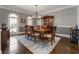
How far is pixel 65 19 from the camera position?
6.64 feet

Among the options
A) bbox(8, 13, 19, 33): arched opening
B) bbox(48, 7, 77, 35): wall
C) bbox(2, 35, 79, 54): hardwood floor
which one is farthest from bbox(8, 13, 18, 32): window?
bbox(48, 7, 77, 35): wall

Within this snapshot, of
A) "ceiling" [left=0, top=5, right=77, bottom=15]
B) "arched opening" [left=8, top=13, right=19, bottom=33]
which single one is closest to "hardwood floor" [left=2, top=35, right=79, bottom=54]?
"arched opening" [left=8, top=13, right=19, bottom=33]

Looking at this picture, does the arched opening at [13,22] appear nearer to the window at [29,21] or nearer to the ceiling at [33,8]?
the ceiling at [33,8]

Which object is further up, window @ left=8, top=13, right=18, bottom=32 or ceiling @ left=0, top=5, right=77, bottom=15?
ceiling @ left=0, top=5, right=77, bottom=15

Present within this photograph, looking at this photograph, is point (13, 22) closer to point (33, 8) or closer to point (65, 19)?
point (33, 8)

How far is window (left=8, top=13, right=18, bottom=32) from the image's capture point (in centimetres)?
185

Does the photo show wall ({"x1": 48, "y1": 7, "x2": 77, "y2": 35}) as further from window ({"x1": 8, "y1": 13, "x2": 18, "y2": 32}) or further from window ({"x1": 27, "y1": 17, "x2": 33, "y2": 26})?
window ({"x1": 8, "y1": 13, "x2": 18, "y2": 32})

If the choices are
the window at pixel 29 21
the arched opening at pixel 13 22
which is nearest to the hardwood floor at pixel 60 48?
the arched opening at pixel 13 22

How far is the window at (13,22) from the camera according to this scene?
6.07ft

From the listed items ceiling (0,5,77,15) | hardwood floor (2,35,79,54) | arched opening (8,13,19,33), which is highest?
ceiling (0,5,77,15)

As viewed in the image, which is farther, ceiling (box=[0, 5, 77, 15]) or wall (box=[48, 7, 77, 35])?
wall (box=[48, 7, 77, 35])
